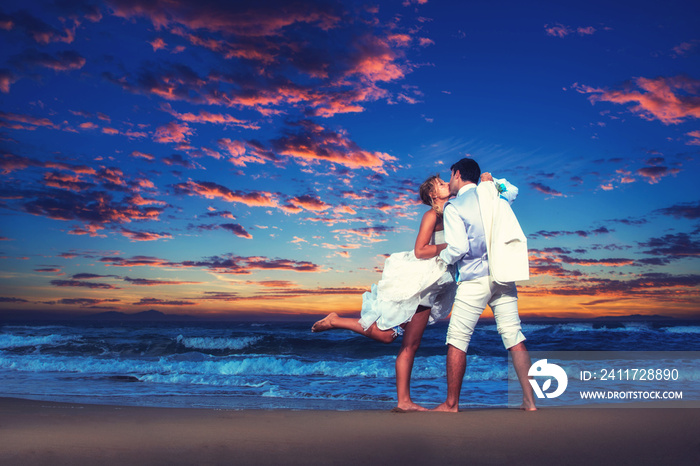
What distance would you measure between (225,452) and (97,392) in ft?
16.9

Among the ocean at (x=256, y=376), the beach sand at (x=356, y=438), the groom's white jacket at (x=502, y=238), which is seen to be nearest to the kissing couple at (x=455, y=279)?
the groom's white jacket at (x=502, y=238)

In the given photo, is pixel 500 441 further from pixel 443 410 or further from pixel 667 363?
pixel 667 363

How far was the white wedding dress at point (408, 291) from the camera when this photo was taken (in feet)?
13.3

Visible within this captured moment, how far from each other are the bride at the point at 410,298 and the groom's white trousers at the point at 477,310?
22 centimetres

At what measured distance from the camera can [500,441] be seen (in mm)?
2824

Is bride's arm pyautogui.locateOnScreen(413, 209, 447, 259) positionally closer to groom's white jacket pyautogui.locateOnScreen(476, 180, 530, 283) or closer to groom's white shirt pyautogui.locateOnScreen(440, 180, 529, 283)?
groom's white shirt pyautogui.locateOnScreen(440, 180, 529, 283)

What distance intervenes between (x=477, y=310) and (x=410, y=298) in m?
0.55

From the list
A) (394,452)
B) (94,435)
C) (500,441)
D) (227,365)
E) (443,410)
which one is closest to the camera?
(394,452)

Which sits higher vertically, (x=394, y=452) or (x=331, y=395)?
(x=394, y=452)

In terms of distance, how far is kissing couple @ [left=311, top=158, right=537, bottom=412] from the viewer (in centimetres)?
387

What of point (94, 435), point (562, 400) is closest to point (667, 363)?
point (562, 400)

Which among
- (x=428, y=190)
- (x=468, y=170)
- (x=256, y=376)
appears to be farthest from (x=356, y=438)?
(x=256, y=376)

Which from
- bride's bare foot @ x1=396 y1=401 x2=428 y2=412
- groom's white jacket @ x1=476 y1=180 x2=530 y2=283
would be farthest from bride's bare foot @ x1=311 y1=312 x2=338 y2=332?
groom's white jacket @ x1=476 y1=180 x2=530 y2=283

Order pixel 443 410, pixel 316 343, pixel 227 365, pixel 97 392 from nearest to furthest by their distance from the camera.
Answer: pixel 443 410
pixel 97 392
pixel 227 365
pixel 316 343
